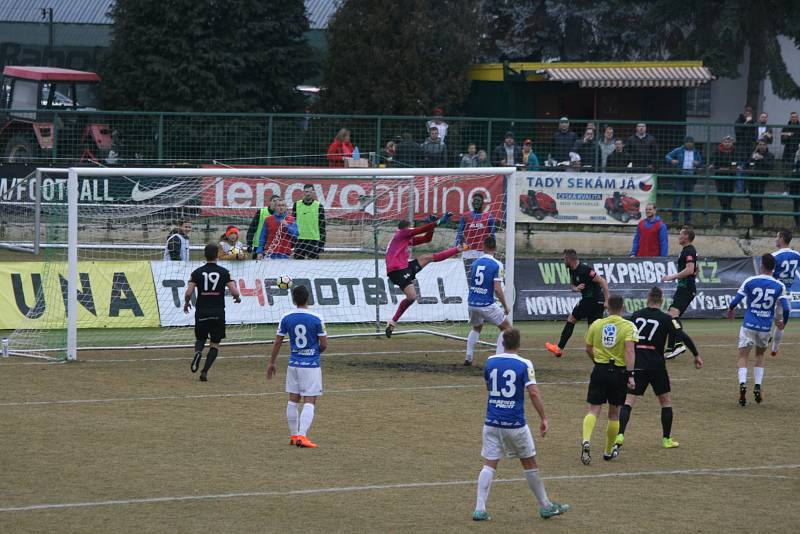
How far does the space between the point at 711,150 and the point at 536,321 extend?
9342mm

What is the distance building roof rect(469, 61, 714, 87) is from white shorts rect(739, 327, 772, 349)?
76.3ft

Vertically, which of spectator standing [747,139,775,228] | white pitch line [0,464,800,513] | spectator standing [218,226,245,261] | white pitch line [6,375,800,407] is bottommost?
white pitch line [0,464,800,513]

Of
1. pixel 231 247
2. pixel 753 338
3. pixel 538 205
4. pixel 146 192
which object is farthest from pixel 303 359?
pixel 538 205

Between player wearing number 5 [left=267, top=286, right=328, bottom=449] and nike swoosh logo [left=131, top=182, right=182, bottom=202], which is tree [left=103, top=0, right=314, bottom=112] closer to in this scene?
nike swoosh logo [left=131, top=182, right=182, bottom=202]

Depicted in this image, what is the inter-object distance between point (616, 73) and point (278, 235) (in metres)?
19.7

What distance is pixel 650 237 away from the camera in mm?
23484

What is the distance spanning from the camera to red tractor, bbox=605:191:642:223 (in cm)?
3084

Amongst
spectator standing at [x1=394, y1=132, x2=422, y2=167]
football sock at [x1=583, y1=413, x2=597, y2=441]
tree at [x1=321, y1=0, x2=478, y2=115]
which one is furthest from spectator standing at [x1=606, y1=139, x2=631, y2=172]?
football sock at [x1=583, y1=413, x2=597, y2=441]

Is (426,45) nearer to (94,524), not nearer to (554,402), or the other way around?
(554,402)

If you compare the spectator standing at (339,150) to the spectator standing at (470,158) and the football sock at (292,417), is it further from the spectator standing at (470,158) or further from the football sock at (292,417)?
the football sock at (292,417)

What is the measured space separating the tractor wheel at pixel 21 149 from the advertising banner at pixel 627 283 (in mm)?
13688

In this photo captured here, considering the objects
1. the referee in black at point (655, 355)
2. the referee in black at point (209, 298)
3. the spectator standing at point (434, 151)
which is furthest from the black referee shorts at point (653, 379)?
the spectator standing at point (434, 151)

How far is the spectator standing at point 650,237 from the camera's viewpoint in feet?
76.3

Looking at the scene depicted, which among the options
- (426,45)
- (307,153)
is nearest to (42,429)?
(307,153)
